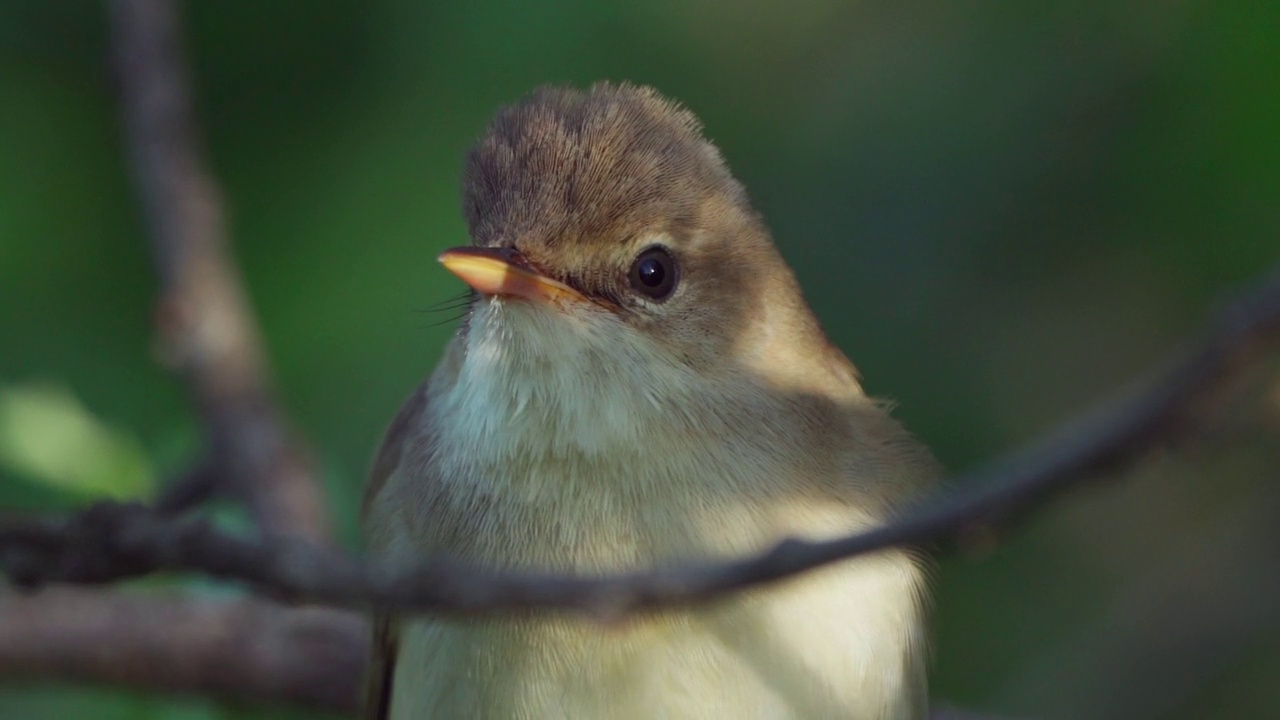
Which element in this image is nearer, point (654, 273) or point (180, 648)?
point (654, 273)

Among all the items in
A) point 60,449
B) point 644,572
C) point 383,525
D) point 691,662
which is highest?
point 60,449

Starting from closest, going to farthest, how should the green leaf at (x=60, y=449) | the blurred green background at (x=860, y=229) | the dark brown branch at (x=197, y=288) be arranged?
the green leaf at (x=60, y=449) < the blurred green background at (x=860, y=229) < the dark brown branch at (x=197, y=288)

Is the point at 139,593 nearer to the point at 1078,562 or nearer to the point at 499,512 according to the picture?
the point at 499,512

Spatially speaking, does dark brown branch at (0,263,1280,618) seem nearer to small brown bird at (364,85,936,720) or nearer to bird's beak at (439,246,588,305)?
small brown bird at (364,85,936,720)

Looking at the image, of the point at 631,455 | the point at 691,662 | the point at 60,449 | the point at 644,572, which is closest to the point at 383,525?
the point at 631,455

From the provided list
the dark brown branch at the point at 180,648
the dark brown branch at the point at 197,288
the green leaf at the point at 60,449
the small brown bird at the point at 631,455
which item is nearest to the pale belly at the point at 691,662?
the small brown bird at the point at 631,455

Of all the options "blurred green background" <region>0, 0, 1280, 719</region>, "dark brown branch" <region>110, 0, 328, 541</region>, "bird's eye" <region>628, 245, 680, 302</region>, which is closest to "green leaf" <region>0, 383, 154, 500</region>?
Answer: "blurred green background" <region>0, 0, 1280, 719</region>

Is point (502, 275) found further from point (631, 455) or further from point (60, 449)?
point (60, 449)

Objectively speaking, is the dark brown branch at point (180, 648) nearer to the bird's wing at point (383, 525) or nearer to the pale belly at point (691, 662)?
the bird's wing at point (383, 525)
